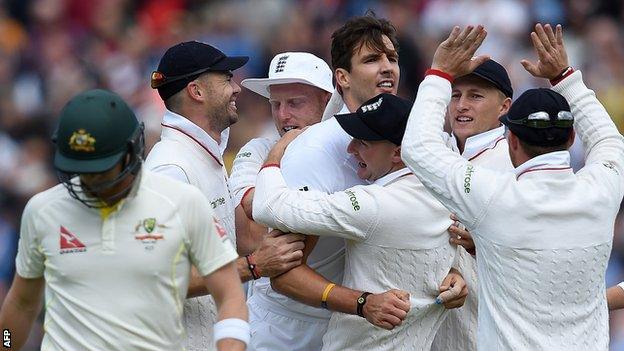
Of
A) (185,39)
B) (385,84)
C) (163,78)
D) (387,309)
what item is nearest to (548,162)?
(387,309)

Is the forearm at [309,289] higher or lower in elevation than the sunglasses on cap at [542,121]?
lower

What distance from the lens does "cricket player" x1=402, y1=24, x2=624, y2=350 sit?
19.5 feet

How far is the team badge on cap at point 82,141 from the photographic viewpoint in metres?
Result: 5.31

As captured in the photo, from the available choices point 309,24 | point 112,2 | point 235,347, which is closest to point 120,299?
point 235,347

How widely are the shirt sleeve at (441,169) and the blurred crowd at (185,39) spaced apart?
7.21 metres

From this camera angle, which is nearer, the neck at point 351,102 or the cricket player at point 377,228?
the cricket player at point 377,228

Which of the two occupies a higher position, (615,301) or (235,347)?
(235,347)

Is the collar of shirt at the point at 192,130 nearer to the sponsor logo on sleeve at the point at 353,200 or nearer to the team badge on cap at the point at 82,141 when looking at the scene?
the sponsor logo on sleeve at the point at 353,200

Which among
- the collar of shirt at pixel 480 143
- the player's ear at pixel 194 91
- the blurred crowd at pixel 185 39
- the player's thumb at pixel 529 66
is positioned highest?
the player's thumb at pixel 529 66

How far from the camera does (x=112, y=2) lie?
16.1 metres

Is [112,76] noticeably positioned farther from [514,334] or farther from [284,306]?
[514,334]

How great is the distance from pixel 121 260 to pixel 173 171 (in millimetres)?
1310

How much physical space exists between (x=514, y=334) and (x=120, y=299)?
178 centimetres

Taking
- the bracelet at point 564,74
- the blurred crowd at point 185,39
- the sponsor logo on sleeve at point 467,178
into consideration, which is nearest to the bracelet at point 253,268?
the sponsor logo on sleeve at point 467,178
